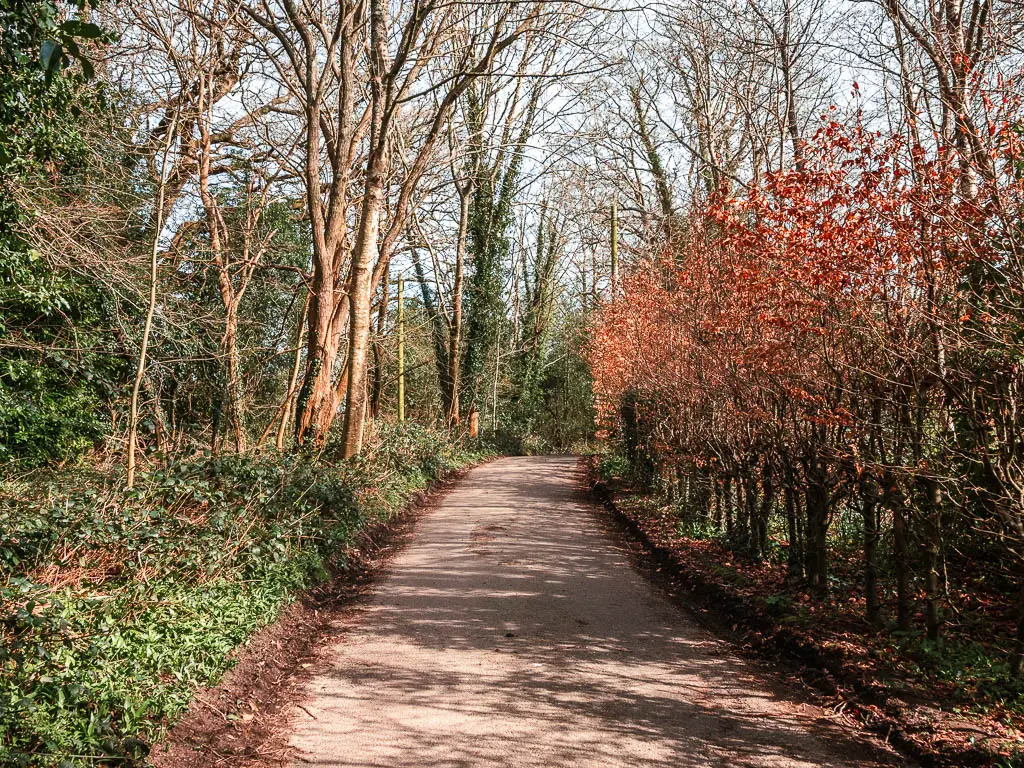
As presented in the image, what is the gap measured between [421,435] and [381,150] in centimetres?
884

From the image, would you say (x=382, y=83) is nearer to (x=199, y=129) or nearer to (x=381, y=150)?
(x=381, y=150)

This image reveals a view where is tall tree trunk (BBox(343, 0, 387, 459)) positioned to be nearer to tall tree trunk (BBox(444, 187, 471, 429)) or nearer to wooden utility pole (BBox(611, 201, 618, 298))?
wooden utility pole (BBox(611, 201, 618, 298))

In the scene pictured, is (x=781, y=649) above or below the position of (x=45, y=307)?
below

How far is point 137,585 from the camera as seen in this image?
5520 mm

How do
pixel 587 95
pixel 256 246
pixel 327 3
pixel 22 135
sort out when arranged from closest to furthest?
1. pixel 22 135
2. pixel 327 3
3. pixel 256 246
4. pixel 587 95

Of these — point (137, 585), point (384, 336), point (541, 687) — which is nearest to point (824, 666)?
point (541, 687)

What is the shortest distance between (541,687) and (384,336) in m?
15.9

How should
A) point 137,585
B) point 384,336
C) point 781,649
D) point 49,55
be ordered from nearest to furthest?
point 49,55
point 137,585
point 781,649
point 384,336

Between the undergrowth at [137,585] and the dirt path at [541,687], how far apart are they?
838mm

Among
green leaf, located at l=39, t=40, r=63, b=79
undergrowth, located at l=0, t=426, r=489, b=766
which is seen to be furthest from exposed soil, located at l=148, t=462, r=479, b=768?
green leaf, located at l=39, t=40, r=63, b=79

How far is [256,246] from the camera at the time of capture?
16.5 meters

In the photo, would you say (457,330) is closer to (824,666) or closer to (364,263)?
(364,263)

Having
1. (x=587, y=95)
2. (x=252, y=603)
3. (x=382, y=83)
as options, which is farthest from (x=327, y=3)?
(x=252, y=603)

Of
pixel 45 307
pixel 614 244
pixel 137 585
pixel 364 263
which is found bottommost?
pixel 137 585
